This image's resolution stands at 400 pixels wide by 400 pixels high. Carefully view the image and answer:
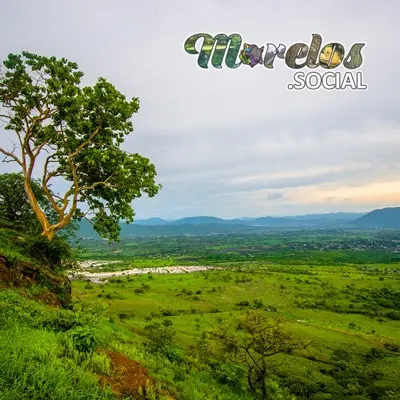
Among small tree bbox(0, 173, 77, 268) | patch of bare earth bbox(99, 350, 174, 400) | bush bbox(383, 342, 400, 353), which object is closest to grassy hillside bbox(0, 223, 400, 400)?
patch of bare earth bbox(99, 350, 174, 400)

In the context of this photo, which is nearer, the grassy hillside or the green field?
the grassy hillside

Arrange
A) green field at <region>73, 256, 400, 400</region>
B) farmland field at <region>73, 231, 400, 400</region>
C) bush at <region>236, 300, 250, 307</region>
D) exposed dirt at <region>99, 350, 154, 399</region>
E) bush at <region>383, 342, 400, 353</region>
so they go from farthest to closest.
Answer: bush at <region>236, 300, 250, 307</region>
bush at <region>383, 342, 400, 353</region>
green field at <region>73, 256, 400, 400</region>
farmland field at <region>73, 231, 400, 400</region>
exposed dirt at <region>99, 350, 154, 399</region>

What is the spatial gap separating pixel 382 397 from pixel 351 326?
2997 centimetres

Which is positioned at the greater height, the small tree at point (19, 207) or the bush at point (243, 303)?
the small tree at point (19, 207)

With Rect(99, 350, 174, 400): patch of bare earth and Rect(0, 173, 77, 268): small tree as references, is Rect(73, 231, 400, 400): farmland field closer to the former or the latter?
Rect(99, 350, 174, 400): patch of bare earth

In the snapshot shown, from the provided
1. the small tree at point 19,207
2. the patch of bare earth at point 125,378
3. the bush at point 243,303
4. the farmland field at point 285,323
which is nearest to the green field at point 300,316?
the bush at point 243,303

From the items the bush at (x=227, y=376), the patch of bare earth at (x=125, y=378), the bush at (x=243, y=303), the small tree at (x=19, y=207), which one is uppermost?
the small tree at (x=19, y=207)

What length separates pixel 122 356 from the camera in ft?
36.9

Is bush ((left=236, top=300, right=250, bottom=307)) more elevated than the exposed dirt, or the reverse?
the exposed dirt

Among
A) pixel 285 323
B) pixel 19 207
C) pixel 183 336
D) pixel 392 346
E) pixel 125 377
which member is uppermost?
pixel 19 207

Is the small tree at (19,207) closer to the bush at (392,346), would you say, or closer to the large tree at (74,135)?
the large tree at (74,135)

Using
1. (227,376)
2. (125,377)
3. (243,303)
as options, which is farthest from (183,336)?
(243,303)

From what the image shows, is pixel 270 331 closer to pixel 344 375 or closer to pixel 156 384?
pixel 156 384

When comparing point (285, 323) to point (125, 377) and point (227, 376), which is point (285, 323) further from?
point (125, 377)
